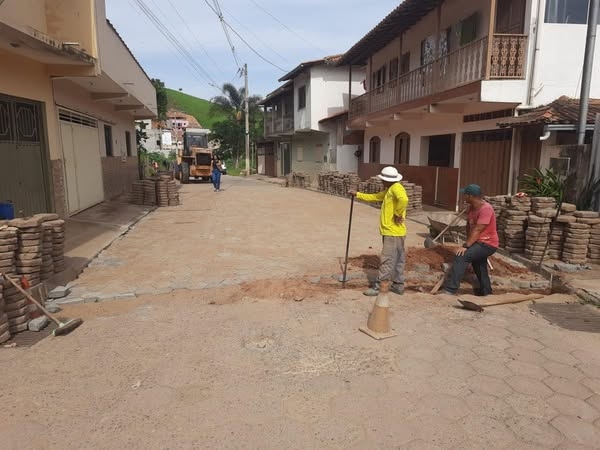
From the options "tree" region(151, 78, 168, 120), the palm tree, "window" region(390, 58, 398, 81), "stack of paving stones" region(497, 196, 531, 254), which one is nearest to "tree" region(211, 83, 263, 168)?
the palm tree

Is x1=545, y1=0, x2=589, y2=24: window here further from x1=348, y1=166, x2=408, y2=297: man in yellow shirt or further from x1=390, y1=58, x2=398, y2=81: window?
x1=390, y1=58, x2=398, y2=81: window

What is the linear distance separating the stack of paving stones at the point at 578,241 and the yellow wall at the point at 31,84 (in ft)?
31.3

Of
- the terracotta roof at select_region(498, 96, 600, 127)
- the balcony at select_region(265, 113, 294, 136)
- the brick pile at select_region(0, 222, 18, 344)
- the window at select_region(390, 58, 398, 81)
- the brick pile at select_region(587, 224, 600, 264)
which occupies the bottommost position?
the brick pile at select_region(587, 224, 600, 264)

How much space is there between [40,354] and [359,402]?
2.75 metres

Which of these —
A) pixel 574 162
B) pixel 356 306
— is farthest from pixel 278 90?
pixel 356 306

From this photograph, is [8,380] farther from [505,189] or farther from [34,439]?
[505,189]

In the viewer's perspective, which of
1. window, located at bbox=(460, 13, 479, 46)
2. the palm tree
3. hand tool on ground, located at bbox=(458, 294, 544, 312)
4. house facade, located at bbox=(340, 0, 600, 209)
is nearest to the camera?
hand tool on ground, located at bbox=(458, 294, 544, 312)

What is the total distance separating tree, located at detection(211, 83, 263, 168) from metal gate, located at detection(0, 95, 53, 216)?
112 ft

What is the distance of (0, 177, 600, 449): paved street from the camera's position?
2678 millimetres

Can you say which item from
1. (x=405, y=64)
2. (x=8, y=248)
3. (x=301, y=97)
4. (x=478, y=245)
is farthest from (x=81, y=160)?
(x=301, y=97)

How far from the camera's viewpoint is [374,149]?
2053 centimetres

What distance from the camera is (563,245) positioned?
6676 mm

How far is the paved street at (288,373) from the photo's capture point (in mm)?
2678

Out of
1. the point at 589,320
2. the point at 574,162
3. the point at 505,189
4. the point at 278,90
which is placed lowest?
the point at 589,320
